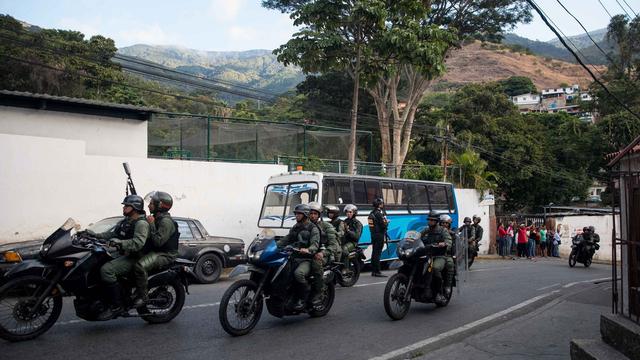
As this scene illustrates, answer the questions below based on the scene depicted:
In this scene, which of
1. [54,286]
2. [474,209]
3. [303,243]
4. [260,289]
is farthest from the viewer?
[474,209]

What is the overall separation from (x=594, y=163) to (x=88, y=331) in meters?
44.7

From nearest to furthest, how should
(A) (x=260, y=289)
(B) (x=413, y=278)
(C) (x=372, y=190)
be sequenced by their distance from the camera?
(A) (x=260, y=289)
(B) (x=413, y=278)
(C) (x=372, y=190)

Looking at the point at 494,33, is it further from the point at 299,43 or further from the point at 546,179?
the point at 546,179

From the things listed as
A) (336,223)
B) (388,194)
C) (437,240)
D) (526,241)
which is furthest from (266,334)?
(526,241)

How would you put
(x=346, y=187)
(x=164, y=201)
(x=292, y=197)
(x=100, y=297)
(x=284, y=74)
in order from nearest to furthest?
(x=100, y=297), (x=164, y=201), (x=292, y=197), (x=346, y=187), (x=284, y=74)

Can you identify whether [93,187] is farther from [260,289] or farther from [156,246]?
[260,289]

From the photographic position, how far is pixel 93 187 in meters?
15.0

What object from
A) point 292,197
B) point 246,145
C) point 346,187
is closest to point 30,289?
point 292,197

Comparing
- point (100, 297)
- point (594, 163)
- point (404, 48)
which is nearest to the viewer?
point (100, 297)

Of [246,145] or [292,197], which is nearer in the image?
[292,197]

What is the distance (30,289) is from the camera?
6117 mm

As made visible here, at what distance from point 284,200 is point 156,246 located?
743 cm

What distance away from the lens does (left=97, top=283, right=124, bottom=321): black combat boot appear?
6.55 meters

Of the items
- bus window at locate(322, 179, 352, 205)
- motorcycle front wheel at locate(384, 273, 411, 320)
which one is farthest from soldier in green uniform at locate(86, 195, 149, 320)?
bus window at locate(322, 179, 352, 205)
